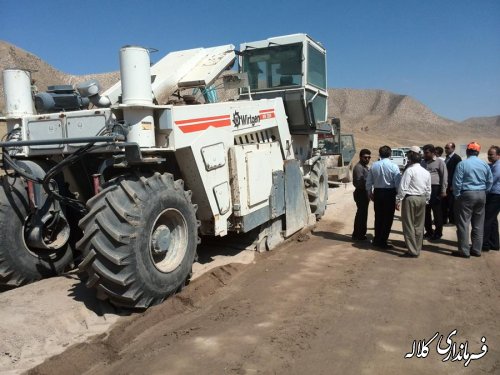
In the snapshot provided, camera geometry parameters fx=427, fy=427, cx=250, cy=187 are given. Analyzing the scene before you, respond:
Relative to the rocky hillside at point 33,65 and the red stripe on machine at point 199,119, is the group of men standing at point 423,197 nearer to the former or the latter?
the red stripe on machine at point 199,119

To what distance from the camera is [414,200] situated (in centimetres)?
611

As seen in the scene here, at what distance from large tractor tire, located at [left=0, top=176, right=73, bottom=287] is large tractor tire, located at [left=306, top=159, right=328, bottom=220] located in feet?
16.9

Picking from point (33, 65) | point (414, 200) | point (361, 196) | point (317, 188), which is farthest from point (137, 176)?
point (33, 65)

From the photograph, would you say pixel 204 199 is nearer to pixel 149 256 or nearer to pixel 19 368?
pixel 149 256

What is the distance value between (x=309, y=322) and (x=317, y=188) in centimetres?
500

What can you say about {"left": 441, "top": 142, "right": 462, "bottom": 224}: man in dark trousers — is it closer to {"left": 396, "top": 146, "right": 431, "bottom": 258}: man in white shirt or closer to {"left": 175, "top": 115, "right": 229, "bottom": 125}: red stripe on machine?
{"left": 396, "top": 146, "right": 431, "bottom": 258}: man in white shirt

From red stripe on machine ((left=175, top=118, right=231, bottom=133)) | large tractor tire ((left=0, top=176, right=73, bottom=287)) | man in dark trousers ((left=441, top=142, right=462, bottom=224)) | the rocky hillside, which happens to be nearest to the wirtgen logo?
red stripe on machine ((left=175, top=118, right=231, bottom=133))

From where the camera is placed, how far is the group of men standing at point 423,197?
240 inches

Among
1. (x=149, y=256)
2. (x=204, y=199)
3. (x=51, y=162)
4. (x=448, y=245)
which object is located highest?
(x=51, y=162)

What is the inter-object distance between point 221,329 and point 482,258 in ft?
14.3

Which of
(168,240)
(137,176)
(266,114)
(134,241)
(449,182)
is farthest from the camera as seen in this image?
(449,182)

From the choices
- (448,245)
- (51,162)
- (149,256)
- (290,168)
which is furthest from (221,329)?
(448,245)

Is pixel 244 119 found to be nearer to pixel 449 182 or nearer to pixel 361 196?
pixel 361 196

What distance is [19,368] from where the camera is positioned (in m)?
2.97
